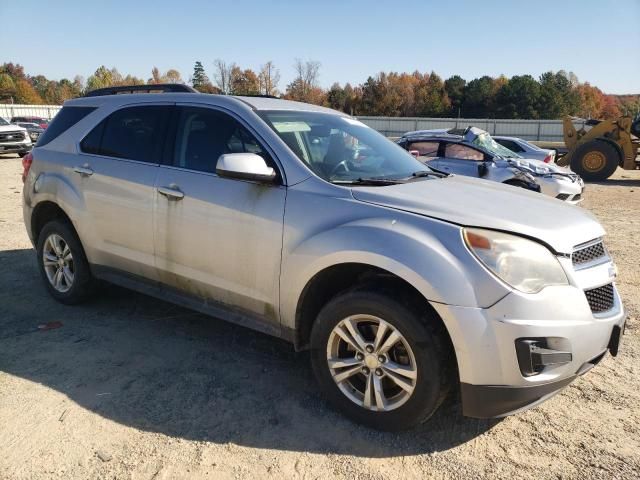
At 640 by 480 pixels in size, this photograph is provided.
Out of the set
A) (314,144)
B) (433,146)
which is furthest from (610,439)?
(433,146)

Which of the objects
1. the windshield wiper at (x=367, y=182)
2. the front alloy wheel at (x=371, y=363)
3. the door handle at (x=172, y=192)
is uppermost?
the windshield wiper at (x=367, y=182)

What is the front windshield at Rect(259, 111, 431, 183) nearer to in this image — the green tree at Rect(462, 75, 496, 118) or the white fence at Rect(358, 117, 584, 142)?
the white fence at Rect(358, 117, 584, 142)

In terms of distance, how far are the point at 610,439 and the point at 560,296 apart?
3.20 feet

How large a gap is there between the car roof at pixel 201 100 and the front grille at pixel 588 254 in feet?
7.12

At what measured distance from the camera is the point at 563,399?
128 inches

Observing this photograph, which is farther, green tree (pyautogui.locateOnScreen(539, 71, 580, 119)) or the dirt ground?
green tree (pyautogui.locateOnScreen(539, 71, 580, 119))

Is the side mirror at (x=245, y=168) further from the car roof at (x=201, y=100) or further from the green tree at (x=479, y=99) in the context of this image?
the green tree at (x=479, y=99)

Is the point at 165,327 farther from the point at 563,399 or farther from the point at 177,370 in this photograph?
the point at 563,399

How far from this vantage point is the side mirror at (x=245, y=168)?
306 centimetres

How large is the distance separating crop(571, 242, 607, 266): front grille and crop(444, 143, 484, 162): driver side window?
26.1 feet

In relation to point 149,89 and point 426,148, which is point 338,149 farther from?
point 426,148

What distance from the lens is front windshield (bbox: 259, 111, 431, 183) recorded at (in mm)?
3332

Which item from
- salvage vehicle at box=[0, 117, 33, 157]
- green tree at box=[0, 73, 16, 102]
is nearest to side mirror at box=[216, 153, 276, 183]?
salvage vehicle at box=[0, 117, 33, 157]

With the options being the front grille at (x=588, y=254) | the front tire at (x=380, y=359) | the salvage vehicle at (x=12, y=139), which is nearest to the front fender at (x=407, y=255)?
the front tire at (x=380, y=359)
